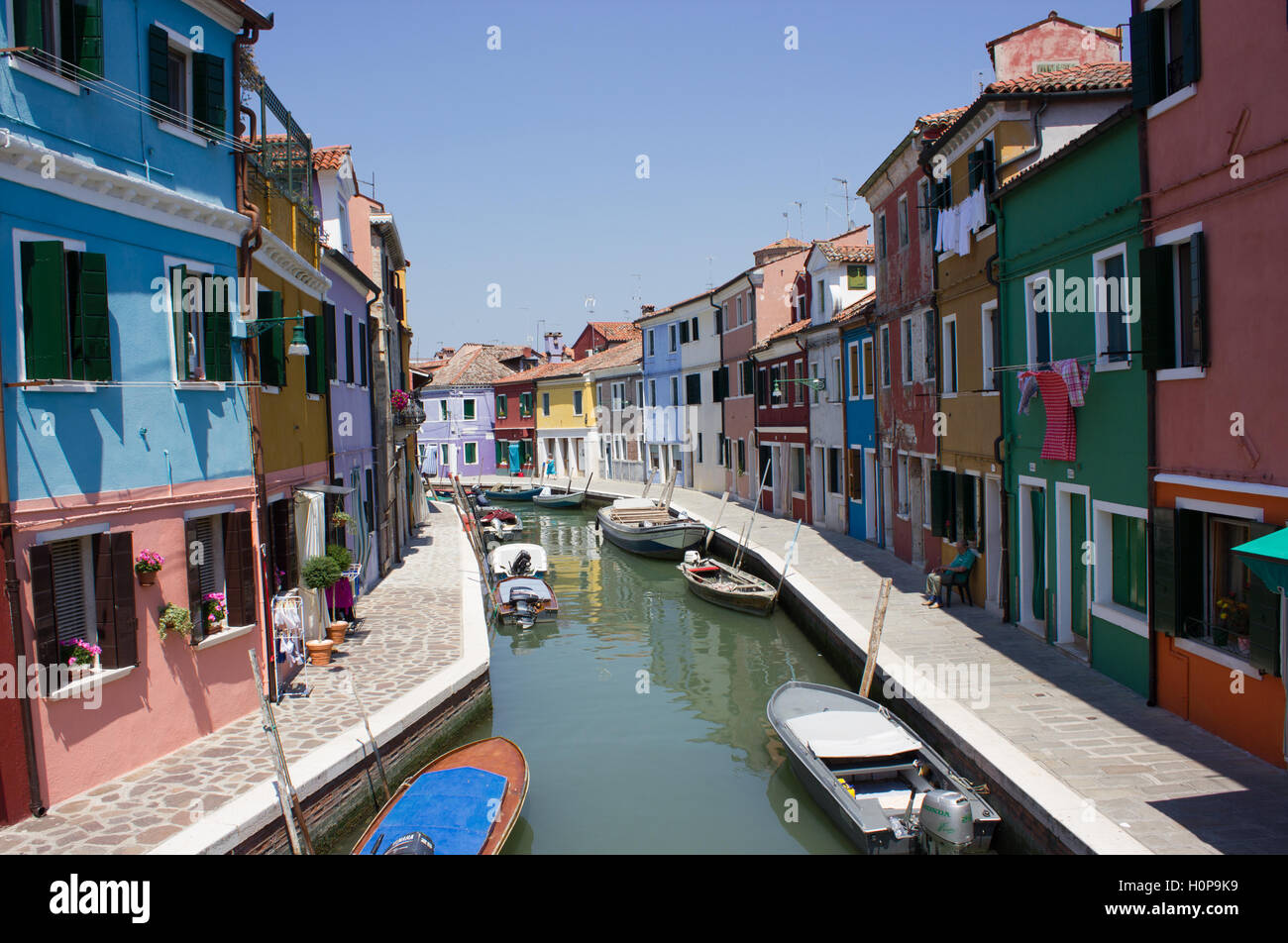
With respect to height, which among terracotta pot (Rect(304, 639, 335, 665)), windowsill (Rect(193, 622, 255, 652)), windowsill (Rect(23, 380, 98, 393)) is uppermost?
windowsill (Rect(23, 380, 98, 393))

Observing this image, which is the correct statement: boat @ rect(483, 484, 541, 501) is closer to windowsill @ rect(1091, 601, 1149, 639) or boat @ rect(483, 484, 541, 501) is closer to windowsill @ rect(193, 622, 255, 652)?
windowsill @ rect(193, 622, 255, 652)

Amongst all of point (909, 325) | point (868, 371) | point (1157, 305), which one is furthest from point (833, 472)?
point (1157, 305)

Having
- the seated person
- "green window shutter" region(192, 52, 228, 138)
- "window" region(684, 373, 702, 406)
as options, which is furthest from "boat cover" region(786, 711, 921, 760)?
"window" region(684, 373, 702, 406)

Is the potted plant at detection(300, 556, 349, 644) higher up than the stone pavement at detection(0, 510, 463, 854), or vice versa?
the potted plant at detection(300, 556, 349, 644)

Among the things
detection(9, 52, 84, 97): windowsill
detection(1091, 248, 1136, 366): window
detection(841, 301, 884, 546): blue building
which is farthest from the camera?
detection(841, 301, 884, 546): blue building

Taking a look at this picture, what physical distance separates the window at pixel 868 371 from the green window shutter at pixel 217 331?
56.2 ft

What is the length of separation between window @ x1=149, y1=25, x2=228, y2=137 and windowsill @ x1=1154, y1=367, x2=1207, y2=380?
1090 centimetres

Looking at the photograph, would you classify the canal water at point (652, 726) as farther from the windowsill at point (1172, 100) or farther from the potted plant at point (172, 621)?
the windowsill at point (1172, 100)

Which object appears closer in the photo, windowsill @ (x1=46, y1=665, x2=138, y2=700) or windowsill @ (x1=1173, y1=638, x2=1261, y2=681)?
windowsill @ (x1=46, y1=665, x2=138, y2=700)

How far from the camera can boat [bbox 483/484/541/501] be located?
162ft

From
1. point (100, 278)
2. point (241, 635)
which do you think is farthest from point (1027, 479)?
point (100, 278)

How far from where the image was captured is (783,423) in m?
32.8

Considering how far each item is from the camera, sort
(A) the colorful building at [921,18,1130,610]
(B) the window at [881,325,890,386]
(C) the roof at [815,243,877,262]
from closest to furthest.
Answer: (A) the colorful building at [921,18,1130,610], (B) the window at [881,325,890,386], (C) the roof at [815,243,877,262]

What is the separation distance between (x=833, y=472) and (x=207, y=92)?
21.3 m
